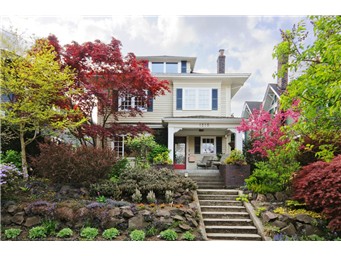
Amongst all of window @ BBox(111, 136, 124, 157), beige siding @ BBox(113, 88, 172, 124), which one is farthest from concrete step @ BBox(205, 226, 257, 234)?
beige siding @ BBox(113, 88, 172, 124)

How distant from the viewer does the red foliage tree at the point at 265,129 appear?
8251mm

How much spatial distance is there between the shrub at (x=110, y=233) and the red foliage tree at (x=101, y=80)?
3.07 meters

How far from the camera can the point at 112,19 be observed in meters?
6.36

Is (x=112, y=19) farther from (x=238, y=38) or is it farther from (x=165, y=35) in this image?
(x=238, y=38)

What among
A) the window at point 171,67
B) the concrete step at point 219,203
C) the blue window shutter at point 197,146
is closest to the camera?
the concrete step at point 219,203

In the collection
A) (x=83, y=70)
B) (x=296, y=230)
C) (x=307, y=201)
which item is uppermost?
(x=83, y=70)

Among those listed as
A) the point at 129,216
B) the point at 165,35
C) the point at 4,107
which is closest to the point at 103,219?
the point at 129,216

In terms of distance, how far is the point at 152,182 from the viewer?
6883 mm

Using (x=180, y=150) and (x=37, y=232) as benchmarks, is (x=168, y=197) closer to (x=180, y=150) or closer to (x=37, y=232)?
(x=37, y=232)

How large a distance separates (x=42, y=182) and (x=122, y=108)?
9.86 ft

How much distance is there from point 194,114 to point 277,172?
4.97m

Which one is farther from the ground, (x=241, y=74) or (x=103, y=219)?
(x=241, y=74)

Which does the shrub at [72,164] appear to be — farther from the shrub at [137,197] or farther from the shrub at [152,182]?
the shrub at [137,197]

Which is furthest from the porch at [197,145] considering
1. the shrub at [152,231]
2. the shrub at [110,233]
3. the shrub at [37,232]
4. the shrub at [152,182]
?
the shrub at [37,232]
